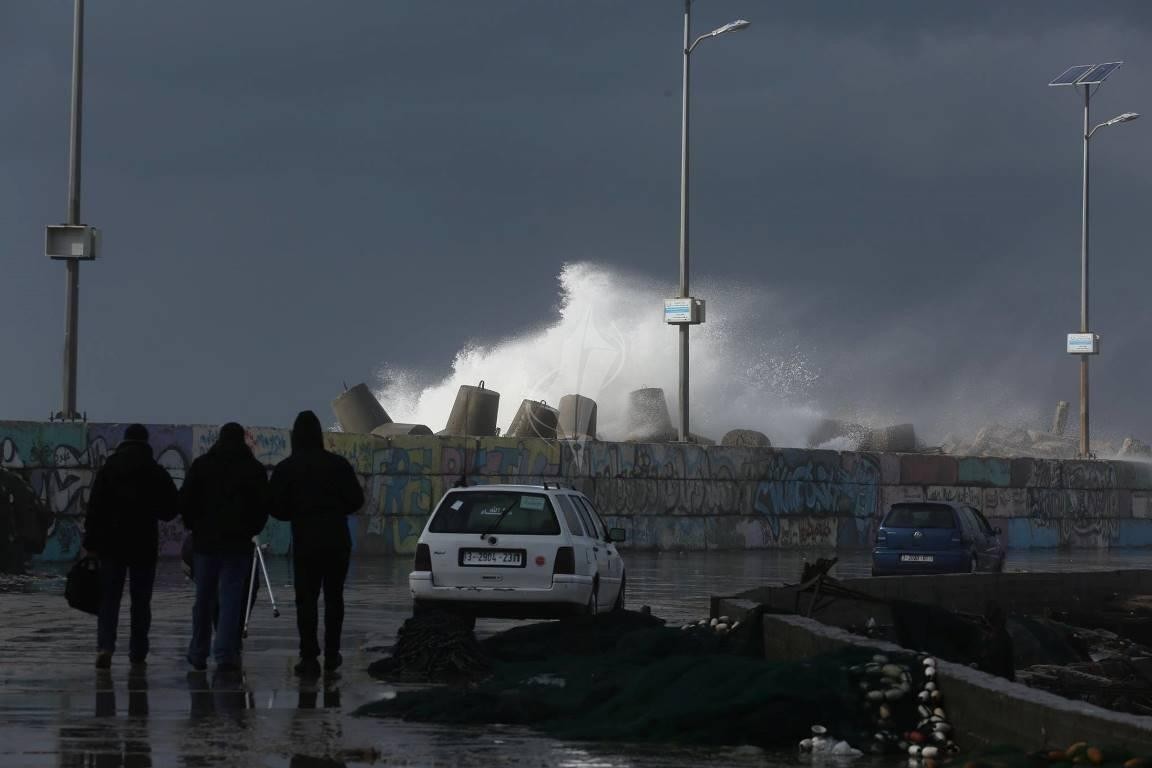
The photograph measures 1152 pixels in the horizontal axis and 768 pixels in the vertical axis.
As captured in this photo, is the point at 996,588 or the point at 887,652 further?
the point at 996,588

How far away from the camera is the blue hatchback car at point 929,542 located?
99.3 ft

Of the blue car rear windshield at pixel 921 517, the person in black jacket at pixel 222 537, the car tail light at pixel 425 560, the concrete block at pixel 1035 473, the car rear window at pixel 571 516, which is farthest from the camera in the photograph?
the concrete block at pixel 1035 473

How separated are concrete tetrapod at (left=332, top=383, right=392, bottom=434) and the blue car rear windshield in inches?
879

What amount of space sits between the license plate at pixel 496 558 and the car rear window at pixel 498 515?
0.69ft

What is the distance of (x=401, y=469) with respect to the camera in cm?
3472

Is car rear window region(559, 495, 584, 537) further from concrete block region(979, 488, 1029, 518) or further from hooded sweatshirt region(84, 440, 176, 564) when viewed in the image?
concrete block region(979, 488, 1029, 518)

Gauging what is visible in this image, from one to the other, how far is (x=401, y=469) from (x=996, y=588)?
13.5 meters

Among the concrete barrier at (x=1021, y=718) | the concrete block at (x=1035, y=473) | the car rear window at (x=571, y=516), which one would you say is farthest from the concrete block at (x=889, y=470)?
the concrete barrier at (x=1021, y=718)

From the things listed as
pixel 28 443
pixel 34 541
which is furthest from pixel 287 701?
pixel 28 443

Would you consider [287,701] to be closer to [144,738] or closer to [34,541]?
[144,738]

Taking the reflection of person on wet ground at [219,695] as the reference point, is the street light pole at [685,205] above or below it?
above

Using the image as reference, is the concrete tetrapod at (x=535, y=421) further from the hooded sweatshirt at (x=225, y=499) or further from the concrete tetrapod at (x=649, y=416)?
the hooded sweatshirt at (x=225, y=499)

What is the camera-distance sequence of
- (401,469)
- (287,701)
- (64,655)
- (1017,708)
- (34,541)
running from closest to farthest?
(1017,708) → (287,701) → (64,655) → (34,541) → (401,469)

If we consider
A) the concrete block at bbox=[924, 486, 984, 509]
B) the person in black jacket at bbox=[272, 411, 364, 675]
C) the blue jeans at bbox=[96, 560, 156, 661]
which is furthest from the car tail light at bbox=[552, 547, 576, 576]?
the concrete block at bbox=[924, 486, 984, 509]
